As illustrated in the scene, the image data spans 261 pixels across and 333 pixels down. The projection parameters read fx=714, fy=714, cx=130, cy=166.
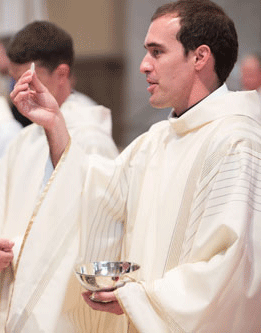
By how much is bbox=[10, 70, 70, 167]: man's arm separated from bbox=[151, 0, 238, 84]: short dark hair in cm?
63

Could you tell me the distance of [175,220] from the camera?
2.82 m

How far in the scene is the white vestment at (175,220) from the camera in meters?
2.54

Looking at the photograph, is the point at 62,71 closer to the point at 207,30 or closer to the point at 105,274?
the point at 207,30

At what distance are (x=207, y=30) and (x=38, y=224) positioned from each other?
1119mm

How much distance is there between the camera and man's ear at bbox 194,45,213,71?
292 cm

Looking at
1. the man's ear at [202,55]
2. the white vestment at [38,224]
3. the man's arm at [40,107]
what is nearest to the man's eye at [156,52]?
the man's ear at [202,55]

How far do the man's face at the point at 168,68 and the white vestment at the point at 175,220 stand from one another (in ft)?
0.34

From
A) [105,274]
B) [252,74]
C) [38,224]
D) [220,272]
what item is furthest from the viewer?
[252,74]

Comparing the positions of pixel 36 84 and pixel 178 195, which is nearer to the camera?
pixel 178 195

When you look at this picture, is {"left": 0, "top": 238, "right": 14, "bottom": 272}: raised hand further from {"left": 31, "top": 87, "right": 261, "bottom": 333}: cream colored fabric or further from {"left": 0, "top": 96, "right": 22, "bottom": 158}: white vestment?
{"left": 0, "top": 96, "right": 22, "bottom": 158}: white vestment

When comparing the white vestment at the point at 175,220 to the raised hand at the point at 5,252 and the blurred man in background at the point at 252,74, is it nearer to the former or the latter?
the raised hand at the point at 5,252

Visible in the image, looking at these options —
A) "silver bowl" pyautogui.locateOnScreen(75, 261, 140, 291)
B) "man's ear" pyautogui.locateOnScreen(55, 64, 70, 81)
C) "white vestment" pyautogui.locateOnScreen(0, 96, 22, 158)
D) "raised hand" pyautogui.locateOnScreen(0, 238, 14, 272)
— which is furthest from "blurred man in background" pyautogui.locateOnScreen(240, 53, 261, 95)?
"silver bowl" pyautogui.locateOnScreen(75, 261, 140, 291)

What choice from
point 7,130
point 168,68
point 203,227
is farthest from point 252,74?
point 203,227

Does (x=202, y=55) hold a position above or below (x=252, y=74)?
above
